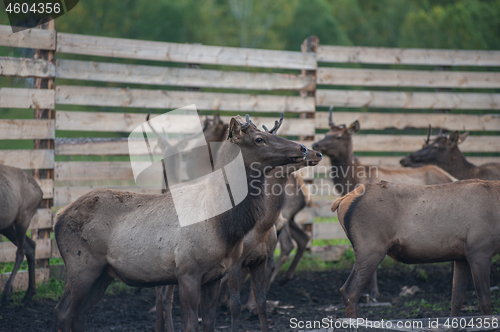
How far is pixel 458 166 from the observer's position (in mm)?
8984

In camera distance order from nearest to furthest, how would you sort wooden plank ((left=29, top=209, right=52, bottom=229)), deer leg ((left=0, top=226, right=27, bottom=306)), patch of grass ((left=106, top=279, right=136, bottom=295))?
1. deer leg ((left=0, top=226, right=27, bottom=306))
2. patch of grass ((left=106, top=279, right=136, bottom=295))
3. wooden plank ((left=29, top=209, right=52, bottom=229))

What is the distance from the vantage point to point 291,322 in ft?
21.1

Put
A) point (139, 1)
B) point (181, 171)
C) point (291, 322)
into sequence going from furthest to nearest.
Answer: point (139, 1) < point (181, 171) < point (291, 322)

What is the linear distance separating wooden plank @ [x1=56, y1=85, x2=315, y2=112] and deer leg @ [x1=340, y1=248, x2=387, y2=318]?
13.8ft

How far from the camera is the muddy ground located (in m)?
6.23

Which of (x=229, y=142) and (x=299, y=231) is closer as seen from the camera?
(x=229, y=142)

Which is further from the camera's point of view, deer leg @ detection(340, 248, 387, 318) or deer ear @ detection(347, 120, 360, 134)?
deer ear @ detection(347, 120, 360, 134)

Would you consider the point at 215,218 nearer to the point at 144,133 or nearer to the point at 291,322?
the point at 291,322

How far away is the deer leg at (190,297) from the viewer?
A: 4.65m

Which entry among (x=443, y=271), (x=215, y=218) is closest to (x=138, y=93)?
(x=215, y=218)

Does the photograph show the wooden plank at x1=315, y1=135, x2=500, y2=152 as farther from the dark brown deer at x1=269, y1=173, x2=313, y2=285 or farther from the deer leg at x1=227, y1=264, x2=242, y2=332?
the deer leg at x1=227, y1=264, x2=242, y2=332

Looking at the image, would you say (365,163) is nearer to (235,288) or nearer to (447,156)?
(447,156)

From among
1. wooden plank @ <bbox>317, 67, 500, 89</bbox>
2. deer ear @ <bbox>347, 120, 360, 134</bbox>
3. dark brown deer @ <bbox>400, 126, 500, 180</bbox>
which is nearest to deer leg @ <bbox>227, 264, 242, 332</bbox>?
deer ear @ <bbox>347, 120, 360, 134</bbox>

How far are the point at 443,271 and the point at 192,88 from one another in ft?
17.5
